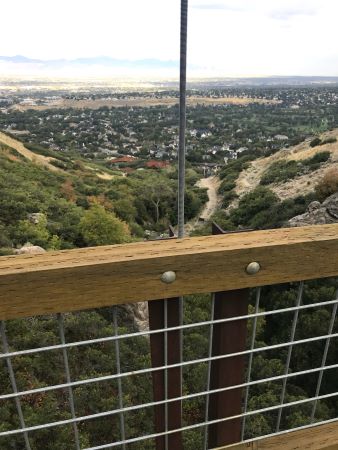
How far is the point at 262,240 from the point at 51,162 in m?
38.7

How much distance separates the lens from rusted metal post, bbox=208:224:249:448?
49.8 inches

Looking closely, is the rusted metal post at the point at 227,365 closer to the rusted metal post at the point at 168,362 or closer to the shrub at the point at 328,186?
the rusted metal post at the point at 168,362

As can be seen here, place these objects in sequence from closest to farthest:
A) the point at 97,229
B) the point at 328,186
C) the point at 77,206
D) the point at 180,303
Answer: the point at 180,303, the point at 97,229, the point at 328,186, the point at 77,206

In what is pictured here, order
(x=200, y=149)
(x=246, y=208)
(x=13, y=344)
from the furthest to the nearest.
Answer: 1. (x=200, y=149)
2. (x=246, y=208)
3. (x=13, y=344)

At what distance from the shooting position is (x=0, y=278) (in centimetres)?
101

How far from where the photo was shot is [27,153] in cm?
3834

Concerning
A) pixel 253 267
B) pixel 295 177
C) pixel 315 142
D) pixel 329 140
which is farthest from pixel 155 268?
pixel 315 142

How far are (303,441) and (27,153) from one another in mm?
39976

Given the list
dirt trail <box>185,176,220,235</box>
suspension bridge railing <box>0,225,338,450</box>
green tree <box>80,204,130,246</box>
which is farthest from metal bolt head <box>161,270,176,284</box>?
dirt trail <box>185,176,220,235</box>

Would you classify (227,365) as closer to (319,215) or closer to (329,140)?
(319,215)

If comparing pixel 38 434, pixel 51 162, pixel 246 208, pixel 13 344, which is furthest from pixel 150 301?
pixel 51 162

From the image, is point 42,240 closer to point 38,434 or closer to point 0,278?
point 38,434

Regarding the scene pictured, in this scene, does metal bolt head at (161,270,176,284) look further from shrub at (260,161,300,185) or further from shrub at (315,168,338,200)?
shrub at (260,161,300,185)

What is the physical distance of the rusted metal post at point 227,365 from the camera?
49.8 inches
